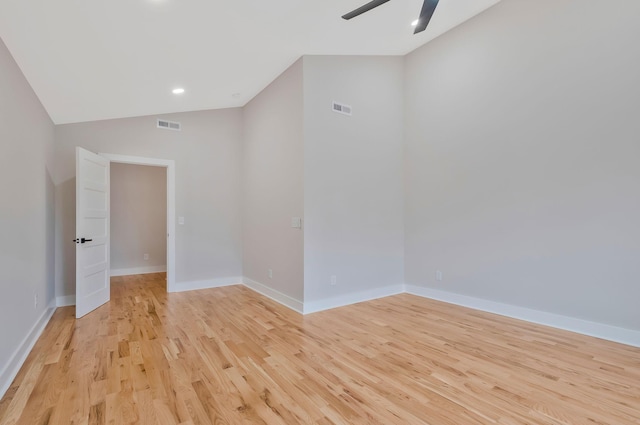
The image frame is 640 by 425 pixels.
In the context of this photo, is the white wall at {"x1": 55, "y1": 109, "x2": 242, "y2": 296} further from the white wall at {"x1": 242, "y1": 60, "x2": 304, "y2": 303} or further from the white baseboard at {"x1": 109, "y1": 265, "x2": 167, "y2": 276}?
the white baseboard at {"x1": 109, "y1": 265, "x2": 167, "y2": 276}

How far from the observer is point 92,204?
4055 millimetres

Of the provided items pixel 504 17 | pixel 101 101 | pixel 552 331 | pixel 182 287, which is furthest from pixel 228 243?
pixel 504 17

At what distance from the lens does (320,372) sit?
2.38 meters

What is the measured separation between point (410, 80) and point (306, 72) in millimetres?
1874

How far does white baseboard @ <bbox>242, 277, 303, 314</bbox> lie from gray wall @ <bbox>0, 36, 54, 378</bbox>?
2580 mm

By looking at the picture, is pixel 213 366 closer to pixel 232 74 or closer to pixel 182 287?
pixel 182 287

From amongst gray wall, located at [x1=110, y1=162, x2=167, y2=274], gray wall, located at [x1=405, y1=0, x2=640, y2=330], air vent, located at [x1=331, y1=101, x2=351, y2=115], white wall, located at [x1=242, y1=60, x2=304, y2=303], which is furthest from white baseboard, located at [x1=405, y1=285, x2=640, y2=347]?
gray wall, located at [x1=110, y1=162, x2=167, y2=274]

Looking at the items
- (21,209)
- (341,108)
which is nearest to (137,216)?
(21,209)

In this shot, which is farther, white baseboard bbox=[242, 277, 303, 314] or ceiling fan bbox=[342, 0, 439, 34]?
white baseboard bbox=[242, 277, 303, 314]

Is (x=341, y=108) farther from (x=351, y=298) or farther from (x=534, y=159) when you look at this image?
(x=351, y=298)

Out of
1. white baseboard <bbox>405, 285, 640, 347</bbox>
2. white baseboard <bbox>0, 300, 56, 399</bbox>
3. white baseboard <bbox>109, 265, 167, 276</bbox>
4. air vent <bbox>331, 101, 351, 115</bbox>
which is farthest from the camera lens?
white baseboard <bbox>109, 265, 167, 276</bbox>

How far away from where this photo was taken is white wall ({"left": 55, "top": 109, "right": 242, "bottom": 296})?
4.27m

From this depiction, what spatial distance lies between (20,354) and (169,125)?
140 inches

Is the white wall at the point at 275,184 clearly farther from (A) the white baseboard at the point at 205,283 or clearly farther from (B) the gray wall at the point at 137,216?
(B) the gray wall at the point at 137,216
